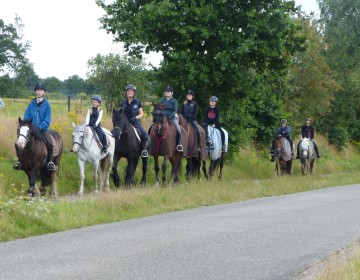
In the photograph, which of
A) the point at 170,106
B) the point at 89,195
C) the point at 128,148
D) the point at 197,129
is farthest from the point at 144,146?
the point at 89,195

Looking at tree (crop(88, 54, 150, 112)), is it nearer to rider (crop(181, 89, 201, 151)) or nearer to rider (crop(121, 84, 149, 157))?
rider (crop(181, 89, 201, 151))

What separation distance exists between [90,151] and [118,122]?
3.80 feet

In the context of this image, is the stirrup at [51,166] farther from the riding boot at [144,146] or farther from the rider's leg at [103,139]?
the riding boot at [144,146]

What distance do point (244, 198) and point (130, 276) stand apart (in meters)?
11.8

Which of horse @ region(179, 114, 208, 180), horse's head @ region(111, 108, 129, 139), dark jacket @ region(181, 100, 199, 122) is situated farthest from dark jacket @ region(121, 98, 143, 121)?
dark jacket @ region(181, 100, 199, 122)

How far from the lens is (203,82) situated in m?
28.7

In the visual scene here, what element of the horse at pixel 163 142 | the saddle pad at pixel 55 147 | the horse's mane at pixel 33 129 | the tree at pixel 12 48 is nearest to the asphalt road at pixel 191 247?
the horse's mane at pixel 33 129

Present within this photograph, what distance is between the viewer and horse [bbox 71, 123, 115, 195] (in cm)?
2008

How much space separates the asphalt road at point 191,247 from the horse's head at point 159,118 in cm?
710

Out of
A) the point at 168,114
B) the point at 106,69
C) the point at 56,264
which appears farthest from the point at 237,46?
the point at 56,264

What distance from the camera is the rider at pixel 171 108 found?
22.8m

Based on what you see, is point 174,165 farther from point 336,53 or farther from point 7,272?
point 336,53

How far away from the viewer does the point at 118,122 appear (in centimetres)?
2091

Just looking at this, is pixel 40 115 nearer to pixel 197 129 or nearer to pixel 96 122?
pixel 96 122
